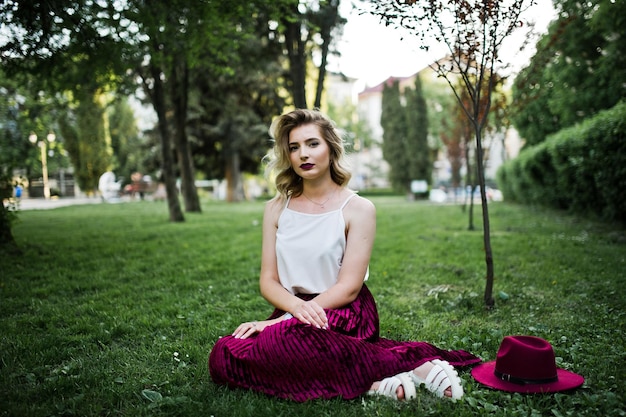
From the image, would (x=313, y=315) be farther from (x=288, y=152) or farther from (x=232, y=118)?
(x=232, y=118)

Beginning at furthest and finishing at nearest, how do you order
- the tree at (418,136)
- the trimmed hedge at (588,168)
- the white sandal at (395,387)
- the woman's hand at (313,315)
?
1. the tree at (418,136)
2. the trimmed hedge at (588,168)
3. the woman's hand at (313,315)
4. the white sandal at (395,387)

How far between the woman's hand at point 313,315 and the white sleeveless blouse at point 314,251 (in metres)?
0.27

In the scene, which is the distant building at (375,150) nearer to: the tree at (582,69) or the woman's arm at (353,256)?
the tree at (582,69)

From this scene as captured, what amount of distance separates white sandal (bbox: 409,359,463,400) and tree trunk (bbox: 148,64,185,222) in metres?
11.7

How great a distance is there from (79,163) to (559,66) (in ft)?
115

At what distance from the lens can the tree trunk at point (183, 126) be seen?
16531 mm

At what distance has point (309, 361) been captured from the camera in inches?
105

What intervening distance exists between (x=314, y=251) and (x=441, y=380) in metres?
1.07

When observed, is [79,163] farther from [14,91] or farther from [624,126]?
[624,126]

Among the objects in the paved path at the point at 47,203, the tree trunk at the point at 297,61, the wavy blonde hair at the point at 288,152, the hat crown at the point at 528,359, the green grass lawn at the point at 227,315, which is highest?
the tree trunk at the point at 297,61

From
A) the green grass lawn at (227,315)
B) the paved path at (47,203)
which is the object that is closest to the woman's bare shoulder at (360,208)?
the green grass lawn at (227,315)

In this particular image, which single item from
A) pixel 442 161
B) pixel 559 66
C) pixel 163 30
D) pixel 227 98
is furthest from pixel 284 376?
pixel 442 161

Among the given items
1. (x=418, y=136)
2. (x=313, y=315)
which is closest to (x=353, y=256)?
(x=313, y=315)

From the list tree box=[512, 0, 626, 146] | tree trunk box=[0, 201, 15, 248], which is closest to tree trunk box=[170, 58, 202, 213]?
tree trunk box=[0, 201, 15, 248]
